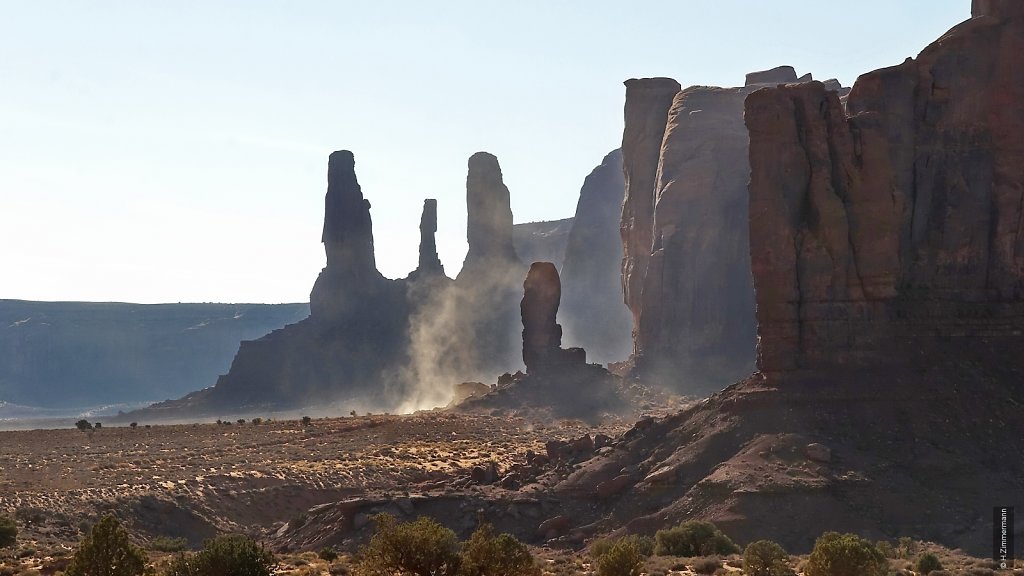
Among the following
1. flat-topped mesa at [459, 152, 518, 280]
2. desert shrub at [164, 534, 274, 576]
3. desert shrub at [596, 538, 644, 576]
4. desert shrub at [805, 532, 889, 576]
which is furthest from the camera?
flat-topped mesa at [459, 152, 518, 280]

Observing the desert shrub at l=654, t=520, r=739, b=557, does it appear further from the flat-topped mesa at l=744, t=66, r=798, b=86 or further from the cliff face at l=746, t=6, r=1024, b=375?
the flat-topped mesa at l=744, t=66, r=798, b=86

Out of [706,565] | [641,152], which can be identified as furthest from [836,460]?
[641,152]

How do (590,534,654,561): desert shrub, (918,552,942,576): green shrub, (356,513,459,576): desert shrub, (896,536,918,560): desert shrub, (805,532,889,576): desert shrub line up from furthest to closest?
(590,534,654,561): desert shrub
(896,536,918,560): desert shrub
(918,552,942,576): green shrub
(805,532,889,576): desert shrub
(356,513,459,576): desert shrub

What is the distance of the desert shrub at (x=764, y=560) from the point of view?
32781 mm

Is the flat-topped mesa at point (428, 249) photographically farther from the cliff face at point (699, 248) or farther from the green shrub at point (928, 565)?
the green shrub at point (928, 565)

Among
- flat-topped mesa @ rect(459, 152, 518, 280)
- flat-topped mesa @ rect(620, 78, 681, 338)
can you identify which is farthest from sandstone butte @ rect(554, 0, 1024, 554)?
flat-topped mesa @ rect(459, 152, 518, 280)

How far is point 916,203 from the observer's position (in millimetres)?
50812

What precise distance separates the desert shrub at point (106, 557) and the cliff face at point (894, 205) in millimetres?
26485

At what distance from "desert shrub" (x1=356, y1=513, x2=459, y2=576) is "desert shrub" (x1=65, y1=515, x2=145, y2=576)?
487cm

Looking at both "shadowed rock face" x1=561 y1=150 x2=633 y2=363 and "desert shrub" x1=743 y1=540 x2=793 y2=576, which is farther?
"shadowed rock face" x1=561 y1=150 x2=633 y2=363

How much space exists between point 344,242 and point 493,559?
15357 centimetres

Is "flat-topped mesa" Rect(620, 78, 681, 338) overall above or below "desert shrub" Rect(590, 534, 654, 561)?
above

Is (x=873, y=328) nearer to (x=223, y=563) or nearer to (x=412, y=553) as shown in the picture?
(x=412, y=553)

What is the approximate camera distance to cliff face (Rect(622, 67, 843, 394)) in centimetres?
11169
